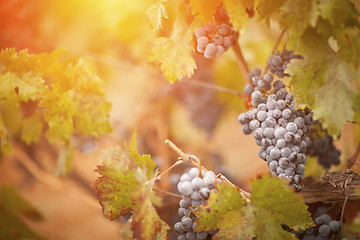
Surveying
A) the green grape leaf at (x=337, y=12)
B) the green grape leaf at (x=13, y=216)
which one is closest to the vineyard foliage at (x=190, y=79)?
the green grape leaf at (x=337, y=12)

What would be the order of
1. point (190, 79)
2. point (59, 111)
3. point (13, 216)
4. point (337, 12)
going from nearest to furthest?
point (337, 12)
point (190, 79)
point (59, 111)
point (13, 216)

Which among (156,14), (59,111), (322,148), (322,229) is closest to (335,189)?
(322,229)

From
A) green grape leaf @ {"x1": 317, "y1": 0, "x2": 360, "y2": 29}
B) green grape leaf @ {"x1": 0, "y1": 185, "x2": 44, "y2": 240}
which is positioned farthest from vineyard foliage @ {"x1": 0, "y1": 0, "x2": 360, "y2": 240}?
green grape leaf @ {"x1": 0, "y1": 185, "x2": 44, "y2": 240}

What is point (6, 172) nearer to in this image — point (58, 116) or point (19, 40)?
point (19, 40)

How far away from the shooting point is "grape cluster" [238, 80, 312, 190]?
60cm

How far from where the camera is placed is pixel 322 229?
0.68 m

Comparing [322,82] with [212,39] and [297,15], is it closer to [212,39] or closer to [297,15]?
[297,15]

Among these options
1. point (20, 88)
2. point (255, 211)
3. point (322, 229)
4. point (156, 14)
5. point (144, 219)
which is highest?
point (20, 88)

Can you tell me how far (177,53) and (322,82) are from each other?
0.98ft

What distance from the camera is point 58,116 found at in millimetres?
828

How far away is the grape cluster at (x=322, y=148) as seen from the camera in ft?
2.76

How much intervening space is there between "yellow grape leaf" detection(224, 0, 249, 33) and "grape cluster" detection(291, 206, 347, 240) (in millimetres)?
442

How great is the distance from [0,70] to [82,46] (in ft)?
4.07

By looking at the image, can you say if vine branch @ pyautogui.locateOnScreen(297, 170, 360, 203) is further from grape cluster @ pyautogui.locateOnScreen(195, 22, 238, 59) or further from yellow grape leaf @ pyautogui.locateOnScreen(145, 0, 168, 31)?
yellow grape leaf @ pyautogui.locateOnScreen(145, 0, 168, 31)
